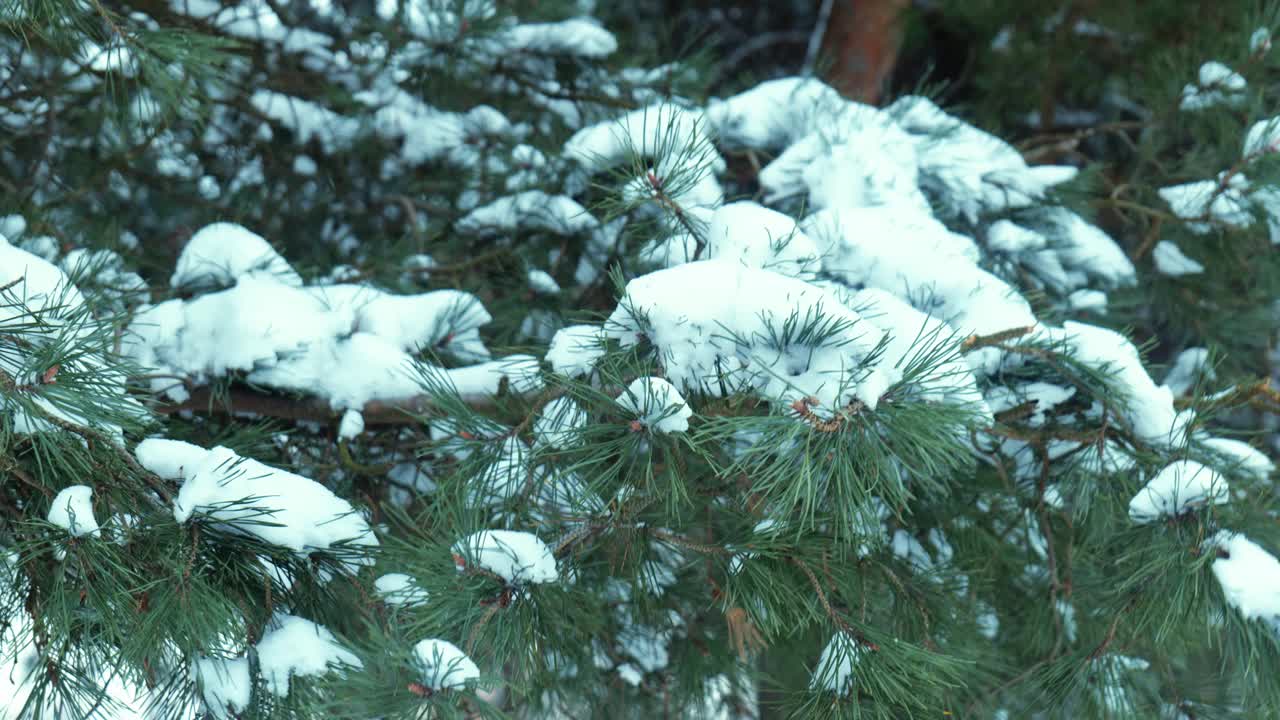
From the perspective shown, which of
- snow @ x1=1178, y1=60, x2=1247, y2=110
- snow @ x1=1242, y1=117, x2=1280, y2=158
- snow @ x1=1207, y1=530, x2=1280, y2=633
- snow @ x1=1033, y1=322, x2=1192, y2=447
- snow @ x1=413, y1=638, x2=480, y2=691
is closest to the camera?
snow @ x1=413, y1=638, x2=480, y2=691

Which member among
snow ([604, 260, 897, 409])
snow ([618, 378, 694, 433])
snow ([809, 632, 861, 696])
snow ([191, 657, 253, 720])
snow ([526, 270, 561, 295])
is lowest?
snow ([809, 632, 861, 696])

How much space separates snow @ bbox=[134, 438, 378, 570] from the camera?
1077mm

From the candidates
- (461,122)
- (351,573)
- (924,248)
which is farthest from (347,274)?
(924,248)

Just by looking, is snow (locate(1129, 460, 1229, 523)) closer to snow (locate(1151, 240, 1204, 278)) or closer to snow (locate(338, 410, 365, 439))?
snow (locate(1151, 240, 1204, 278))

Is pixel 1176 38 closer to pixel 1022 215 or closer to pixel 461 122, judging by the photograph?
pixel 1022 215

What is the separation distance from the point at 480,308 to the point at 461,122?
0.67 meters

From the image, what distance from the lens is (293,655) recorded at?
107 cm

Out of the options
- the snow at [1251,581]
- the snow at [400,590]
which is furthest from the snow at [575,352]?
the snow at [1251,581]

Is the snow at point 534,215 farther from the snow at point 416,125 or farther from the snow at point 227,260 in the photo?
the snow at point 227,260

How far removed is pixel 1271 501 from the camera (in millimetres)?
1379

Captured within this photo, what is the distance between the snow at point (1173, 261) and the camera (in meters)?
2.00

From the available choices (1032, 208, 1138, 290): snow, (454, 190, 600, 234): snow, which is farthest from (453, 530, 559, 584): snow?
(1032, 208, 1138, 290): snow

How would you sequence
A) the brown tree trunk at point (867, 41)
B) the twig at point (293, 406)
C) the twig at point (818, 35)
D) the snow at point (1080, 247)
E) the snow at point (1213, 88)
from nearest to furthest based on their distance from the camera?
1. the twig at point (293, 406)
2. the snow at point (1080, 247)
3. the snow at point (1213, 88)
4. the brown tree trunk at point (867, 41)
5. the twig at point (818, 35)

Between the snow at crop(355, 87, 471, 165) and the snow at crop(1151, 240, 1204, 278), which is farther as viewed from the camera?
the snow at crop(355, 87, 471, 165)
